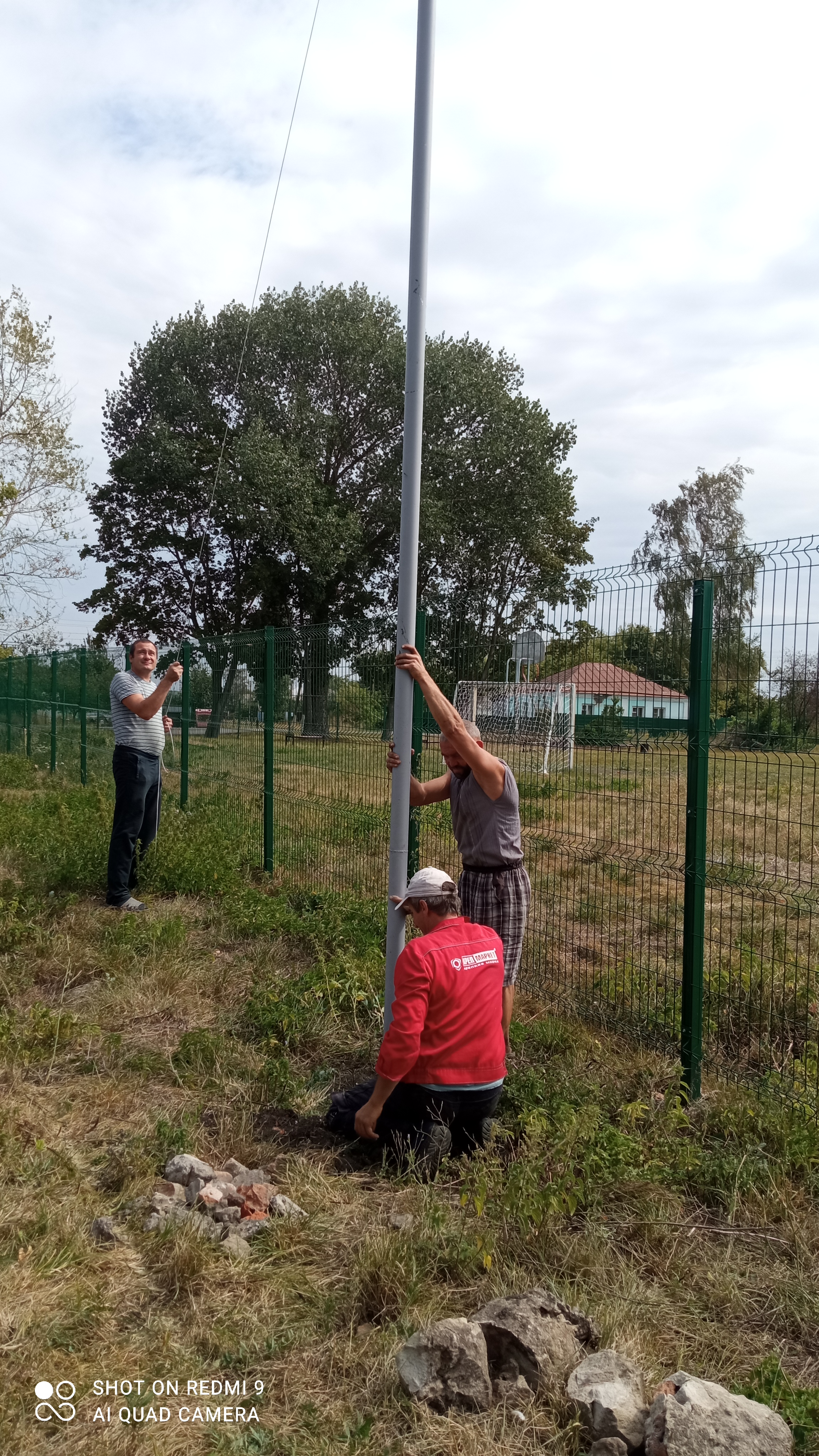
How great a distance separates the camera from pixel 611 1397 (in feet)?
7.66

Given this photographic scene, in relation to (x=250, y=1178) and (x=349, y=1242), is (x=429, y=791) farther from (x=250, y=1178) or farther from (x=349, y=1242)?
(x=349, y=1242)

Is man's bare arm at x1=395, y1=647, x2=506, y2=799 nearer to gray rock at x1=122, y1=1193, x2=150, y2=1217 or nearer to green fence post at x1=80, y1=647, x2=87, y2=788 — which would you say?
gray rock at x1=122, y1=1193, x2=150, y2=1217

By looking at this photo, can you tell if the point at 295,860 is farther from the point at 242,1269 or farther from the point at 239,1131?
the point at 242,1269

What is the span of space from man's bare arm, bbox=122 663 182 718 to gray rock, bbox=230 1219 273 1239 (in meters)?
3.98

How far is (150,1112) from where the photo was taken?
4.12 meters

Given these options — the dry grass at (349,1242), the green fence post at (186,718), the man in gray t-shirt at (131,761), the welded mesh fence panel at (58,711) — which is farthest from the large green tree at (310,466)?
the dry grass at (349,1242)

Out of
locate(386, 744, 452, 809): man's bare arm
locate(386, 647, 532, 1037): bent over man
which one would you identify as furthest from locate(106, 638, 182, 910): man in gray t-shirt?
locate(386, 647, 532, 1037): bent over man

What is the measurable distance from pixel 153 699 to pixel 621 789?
3.57 m

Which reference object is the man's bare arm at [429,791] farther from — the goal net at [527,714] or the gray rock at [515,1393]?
the gray rock at [515,1393]

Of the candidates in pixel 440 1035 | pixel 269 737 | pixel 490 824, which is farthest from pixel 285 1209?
pixel 269 737

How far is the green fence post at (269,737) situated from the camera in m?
8.15

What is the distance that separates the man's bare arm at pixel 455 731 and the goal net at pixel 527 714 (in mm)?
741

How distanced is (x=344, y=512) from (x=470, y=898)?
76.6 feet

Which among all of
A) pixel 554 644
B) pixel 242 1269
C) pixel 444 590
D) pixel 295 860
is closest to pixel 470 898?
pixel 554 644
